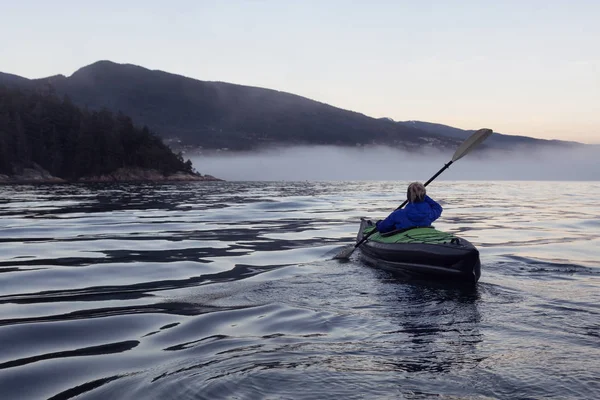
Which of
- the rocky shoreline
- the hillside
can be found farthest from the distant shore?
the hillside

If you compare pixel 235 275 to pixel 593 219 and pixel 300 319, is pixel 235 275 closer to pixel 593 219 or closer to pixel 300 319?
pixel 300 319

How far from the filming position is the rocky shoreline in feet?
310

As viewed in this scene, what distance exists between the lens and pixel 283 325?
22.8 feet

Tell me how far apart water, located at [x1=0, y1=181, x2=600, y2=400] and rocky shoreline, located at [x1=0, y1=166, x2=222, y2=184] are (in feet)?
291

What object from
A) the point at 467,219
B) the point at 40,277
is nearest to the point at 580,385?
the point at 40,277

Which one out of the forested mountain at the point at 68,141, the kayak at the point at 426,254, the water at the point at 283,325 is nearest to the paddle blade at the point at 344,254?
the water at the point at 283,325

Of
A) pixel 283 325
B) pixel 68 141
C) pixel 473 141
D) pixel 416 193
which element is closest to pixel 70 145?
pixel 68 141

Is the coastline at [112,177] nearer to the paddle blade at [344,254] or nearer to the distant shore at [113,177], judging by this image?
the distant shore at [113,177]

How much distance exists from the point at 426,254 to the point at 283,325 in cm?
428

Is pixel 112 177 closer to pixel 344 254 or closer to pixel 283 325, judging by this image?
pixel 344 254

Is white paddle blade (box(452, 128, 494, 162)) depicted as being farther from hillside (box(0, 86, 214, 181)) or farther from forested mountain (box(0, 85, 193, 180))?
forested mountain (box(0, 85, 193, 180))

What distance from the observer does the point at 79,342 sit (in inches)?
245

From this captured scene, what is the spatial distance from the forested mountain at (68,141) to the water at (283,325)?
92.8 meters

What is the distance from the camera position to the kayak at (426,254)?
9539 mm
